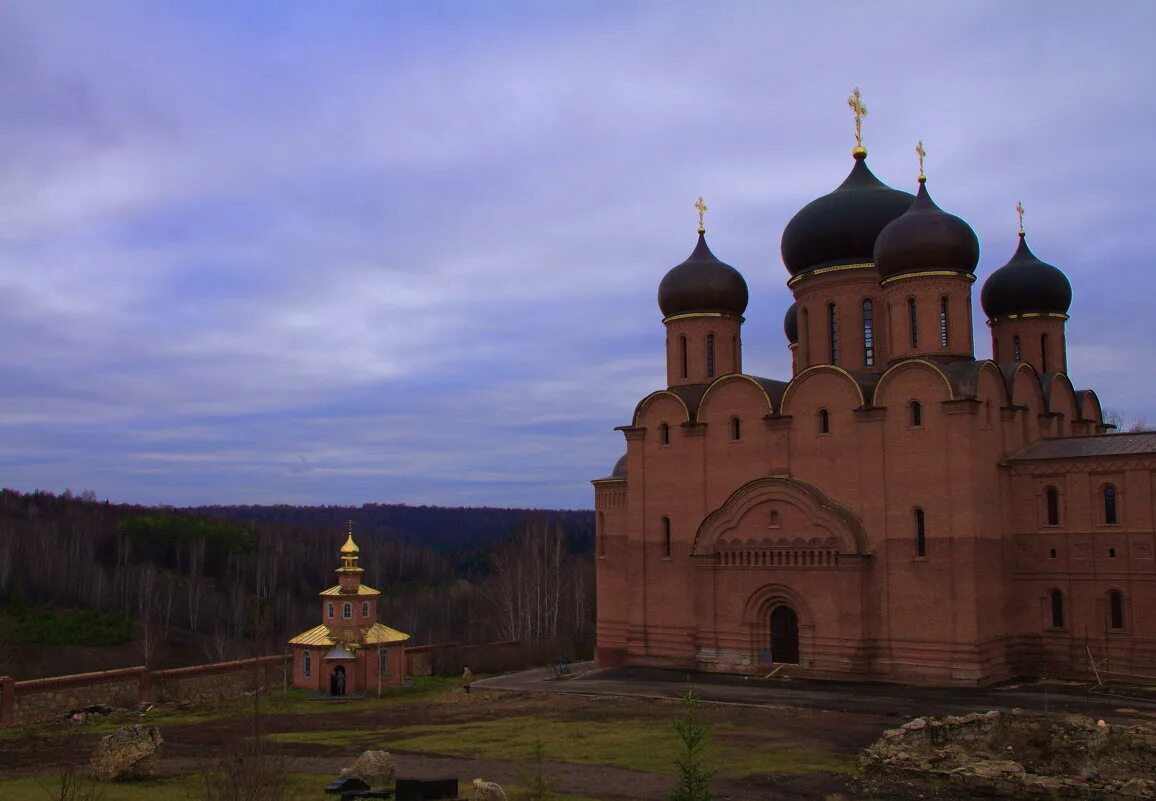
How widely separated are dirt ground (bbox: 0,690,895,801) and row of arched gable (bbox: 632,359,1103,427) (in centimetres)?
726

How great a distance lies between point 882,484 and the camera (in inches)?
852

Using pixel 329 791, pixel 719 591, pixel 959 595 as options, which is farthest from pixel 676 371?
pixel 329 791

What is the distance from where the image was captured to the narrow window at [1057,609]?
21234 mm

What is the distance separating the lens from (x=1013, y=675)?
2117 centimetres

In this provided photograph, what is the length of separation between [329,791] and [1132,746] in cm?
1061

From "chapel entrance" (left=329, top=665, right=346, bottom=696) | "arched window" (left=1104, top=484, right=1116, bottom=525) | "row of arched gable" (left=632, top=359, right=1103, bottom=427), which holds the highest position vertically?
"row of arched gable" (left=632, top=359, right=1103, bottom=427)

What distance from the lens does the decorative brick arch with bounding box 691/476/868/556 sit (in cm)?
2166

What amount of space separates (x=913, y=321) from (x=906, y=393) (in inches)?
80.7

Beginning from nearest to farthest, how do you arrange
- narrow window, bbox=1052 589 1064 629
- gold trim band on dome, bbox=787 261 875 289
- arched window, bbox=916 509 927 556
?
arched window, bbox=916 509 927 556, narrow window, bbox=1052 589 1064 629, gold trim band on dome, bbox=787 261 875 289

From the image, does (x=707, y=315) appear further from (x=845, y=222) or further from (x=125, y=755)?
(x=125, y=755)

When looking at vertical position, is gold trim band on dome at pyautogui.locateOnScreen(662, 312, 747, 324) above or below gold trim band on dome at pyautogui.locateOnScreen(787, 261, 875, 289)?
below

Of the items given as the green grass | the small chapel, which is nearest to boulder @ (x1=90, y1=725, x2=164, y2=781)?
the green grass

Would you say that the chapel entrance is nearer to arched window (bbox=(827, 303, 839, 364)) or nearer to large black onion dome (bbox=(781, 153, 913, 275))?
arched window (bbox=(827, 303, 839, 364))

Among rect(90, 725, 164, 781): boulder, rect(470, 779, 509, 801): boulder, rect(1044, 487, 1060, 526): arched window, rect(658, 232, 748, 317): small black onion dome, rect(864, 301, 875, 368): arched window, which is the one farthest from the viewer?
rect(658, 232, 748, 317): small black onion dome
